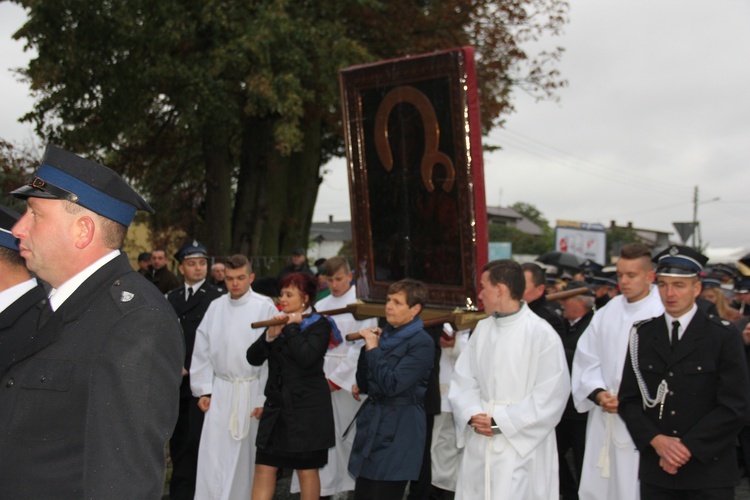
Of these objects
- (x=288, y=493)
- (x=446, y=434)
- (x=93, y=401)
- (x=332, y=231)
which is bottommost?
(x=288, y=493)

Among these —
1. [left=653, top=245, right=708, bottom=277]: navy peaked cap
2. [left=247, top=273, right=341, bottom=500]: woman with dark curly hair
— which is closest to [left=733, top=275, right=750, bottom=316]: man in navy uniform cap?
[left=653, top=245, right=708, bottom=277]: navy peaked cap

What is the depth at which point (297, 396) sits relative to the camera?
6.30 meters

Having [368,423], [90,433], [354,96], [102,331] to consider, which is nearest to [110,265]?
[102,331]

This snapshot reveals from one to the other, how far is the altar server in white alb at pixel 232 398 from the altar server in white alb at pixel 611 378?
2.61 metres

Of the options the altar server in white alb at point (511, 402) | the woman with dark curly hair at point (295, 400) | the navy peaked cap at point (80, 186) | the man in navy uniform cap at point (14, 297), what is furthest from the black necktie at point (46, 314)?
the woman with dark curly hair at point (295, 400)

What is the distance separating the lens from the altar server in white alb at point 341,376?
7.72m

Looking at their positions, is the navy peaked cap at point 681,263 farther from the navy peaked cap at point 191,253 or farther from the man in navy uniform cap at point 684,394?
the navy peaked cap at point 191,253

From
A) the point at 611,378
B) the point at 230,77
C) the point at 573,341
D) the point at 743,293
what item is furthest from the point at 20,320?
the point at 230,77

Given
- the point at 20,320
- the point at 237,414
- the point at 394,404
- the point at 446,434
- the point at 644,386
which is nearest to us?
the point at 20,320

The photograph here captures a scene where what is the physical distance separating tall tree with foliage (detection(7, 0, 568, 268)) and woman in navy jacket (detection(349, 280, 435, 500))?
26.8 ft

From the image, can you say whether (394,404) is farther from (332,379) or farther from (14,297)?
(14,297)

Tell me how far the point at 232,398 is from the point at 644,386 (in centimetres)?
345

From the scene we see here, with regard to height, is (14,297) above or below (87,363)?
above

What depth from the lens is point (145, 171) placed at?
18.4m
